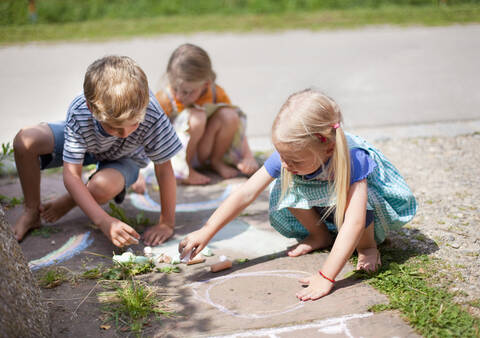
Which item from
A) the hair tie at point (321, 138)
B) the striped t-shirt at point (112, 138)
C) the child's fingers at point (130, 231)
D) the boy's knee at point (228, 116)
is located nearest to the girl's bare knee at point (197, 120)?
the boy's knee at point (228, 116)

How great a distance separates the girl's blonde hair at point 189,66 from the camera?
12.3 feet

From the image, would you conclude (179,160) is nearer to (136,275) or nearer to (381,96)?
(136,275)

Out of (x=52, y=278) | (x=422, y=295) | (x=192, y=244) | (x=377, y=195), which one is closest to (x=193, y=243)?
(x=192, y=244)

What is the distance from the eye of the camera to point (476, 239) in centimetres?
279

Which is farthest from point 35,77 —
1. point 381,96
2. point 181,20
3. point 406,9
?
point 406,9

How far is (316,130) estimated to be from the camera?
7.53 feet

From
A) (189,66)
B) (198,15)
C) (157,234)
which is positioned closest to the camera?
(157,234)

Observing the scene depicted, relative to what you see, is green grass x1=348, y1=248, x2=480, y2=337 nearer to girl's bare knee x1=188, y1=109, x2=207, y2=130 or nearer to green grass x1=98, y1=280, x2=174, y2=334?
green grass x1=98, y1=280, x2=174, y2=334

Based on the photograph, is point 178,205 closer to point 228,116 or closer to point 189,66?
point 228,116

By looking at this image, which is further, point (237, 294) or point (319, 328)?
point (237, 294)

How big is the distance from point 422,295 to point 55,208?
2118 millimetres

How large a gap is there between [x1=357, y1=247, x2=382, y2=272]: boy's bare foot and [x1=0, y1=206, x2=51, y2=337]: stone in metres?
1.45

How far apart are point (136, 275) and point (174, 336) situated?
58cm

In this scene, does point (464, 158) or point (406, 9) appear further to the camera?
point (406, 9)
